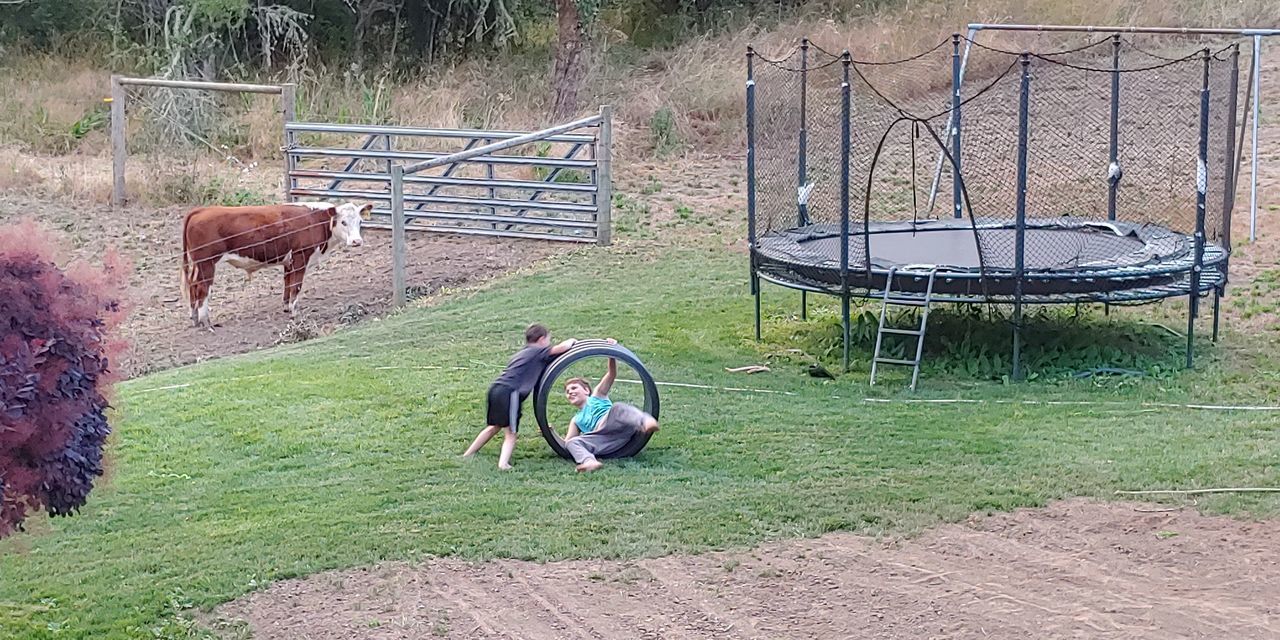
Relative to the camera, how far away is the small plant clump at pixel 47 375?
4230 mm

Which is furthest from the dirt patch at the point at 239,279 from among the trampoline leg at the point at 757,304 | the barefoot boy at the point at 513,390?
the barefoot boy at the point at 513,390

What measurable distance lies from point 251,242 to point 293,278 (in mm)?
471

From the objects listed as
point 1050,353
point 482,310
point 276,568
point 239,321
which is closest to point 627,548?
point 276,568

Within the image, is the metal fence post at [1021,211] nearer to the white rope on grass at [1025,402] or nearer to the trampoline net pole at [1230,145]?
the white rope on grass at [1025,402]

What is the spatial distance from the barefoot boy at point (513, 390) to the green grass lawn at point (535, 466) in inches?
4.4

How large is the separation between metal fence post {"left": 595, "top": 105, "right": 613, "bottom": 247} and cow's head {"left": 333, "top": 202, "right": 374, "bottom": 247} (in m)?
2.39

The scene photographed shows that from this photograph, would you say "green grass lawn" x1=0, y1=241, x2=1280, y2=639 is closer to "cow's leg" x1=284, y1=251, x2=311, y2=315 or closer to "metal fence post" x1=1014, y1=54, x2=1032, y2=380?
"metal fence post" x1=1014, y1=54, x2=1032, y2=380

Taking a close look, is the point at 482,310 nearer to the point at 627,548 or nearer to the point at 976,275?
the point at 976,275

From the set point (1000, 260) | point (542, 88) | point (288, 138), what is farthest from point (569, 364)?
point (542, 88)

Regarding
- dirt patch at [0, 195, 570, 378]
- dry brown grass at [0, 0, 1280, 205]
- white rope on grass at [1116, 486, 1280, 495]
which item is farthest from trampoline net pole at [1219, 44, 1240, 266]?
dry brown grass at [0, 0, 1280, 205]

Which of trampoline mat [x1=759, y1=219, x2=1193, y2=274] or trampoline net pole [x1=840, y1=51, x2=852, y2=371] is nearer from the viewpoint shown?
trampoline net pole [x1=840, y1=51, x2=852, y2=371]

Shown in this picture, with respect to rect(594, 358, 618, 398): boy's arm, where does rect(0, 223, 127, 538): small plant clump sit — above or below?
above

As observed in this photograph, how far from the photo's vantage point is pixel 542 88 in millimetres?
22188

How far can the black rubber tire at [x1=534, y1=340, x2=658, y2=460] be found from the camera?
7223mm
